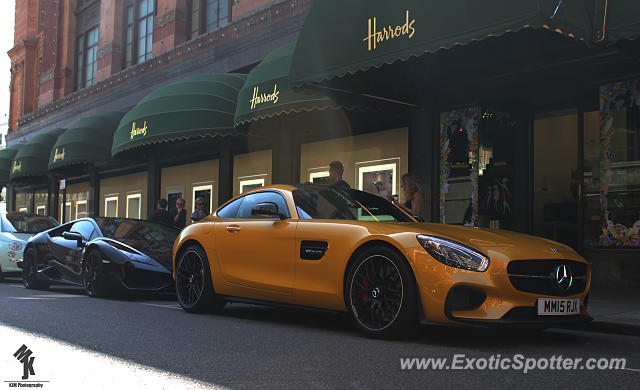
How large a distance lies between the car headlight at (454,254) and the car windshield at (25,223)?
1110 cm

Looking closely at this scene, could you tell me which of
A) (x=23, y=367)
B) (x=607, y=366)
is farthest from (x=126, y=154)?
(x=607, y=366)

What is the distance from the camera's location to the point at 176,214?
569 inches

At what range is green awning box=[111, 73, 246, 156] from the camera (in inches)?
583

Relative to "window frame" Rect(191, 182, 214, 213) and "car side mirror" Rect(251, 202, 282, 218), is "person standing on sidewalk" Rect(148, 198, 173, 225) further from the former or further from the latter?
"car side mirror" Rect(251, 202, 282, 218)

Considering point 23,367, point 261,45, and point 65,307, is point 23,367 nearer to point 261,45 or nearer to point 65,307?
point 65,307

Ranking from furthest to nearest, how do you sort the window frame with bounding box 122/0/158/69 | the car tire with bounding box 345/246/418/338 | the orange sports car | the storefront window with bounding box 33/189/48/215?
the storefront window with bounding box 33/189/48/215, the window frame with bounding box 122/0/158/69, the car tire with bounding box 345/246/418/338, the orange sports car

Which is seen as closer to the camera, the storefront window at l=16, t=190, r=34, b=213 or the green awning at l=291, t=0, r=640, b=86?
the green awning at l=291, t=0, r=640, b=86

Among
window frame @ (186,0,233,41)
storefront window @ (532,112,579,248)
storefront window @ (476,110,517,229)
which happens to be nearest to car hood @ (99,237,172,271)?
storefront window @ (476,110,517,229)

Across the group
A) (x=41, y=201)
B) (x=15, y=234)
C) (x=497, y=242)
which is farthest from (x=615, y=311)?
(x=41, y=201)

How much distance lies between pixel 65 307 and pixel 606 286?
26.0 feet

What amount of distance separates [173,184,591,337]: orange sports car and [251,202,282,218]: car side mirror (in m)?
0.01

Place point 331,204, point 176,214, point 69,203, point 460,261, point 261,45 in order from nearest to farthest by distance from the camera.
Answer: point 460,261 → point 331,204 → point 176,214 → point 261,45 → point 69,203

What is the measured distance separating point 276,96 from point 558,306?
8.02 m

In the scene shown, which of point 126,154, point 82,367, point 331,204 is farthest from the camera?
point 126,154
